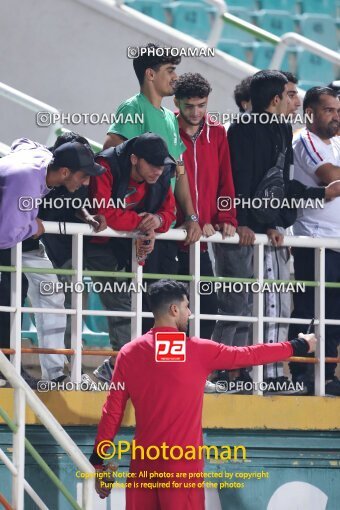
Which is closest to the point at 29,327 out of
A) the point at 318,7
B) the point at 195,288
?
the point at 195,288

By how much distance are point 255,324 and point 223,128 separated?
1.18 metres

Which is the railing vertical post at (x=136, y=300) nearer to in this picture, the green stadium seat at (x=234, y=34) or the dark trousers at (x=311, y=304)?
the dark trousers at (x=311, y=304)

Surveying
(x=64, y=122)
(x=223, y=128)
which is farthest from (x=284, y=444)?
(x=64, y=122)

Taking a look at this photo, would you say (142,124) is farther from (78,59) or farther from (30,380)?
(78,59)

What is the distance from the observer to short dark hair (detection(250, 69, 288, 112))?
10.7 metres

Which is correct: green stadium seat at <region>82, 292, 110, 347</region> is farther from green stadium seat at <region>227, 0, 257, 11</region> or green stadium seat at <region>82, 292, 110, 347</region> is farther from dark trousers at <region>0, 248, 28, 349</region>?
green stadium seat at <region>227, 0, 257, 11</region>

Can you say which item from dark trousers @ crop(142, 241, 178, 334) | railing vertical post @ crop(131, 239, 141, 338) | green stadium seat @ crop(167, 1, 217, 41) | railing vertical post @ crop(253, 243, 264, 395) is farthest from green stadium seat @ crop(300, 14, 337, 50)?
railing vertical post @ crop(131, 239, 141, 338)

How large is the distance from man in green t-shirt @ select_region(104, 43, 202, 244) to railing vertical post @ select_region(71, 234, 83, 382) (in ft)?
2.21

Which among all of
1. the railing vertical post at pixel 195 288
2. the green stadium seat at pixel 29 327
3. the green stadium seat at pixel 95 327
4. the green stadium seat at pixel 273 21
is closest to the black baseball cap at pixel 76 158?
the railing vertical post at pixel 195 288

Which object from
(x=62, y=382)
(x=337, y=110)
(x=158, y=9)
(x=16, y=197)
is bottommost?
(x=62, y=382)

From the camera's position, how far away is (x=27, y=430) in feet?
31.8

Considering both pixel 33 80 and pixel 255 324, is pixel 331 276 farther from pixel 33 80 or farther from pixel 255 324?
pixel 33 80

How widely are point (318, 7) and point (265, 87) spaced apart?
6.88 meters

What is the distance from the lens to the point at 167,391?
9.12 metres
